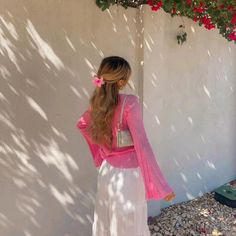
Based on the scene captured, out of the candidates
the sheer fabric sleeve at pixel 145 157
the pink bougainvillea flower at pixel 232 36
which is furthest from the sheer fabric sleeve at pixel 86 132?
the pink bougainvillea flower at pixel 232 36

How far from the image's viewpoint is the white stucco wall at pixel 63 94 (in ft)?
9.66

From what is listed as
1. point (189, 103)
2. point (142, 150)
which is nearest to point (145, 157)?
point (142, 150)

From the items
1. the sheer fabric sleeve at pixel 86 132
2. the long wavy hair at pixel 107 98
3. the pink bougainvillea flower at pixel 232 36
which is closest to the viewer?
the long wavy hair at pixel 107 98

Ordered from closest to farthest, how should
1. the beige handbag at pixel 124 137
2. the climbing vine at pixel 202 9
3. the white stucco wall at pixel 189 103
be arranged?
the beige handbag at pixel 124 137 → the climbing vine at pixel 202 9 → the white stucco wall at pixel 189 103

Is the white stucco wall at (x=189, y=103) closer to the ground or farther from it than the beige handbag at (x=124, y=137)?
farther from it

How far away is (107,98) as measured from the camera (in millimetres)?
2549

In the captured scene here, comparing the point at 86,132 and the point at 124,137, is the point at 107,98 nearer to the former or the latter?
the point at 124,137

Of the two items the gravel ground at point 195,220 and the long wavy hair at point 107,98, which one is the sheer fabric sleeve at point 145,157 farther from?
the gravel ground at point 195,220

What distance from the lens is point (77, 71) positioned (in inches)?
131

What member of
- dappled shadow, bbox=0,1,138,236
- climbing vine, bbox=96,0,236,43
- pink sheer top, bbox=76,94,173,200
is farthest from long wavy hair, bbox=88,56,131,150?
climbing vine, bbox=96,0,236,43

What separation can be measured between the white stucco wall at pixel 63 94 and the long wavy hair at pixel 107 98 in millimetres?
667

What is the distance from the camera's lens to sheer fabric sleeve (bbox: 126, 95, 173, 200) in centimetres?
251

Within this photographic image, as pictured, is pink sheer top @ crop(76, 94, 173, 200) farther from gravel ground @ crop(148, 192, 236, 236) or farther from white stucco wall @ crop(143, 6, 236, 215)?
gravel ground @ crop(148, 192, 236, 236)

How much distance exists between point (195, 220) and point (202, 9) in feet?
8.17
